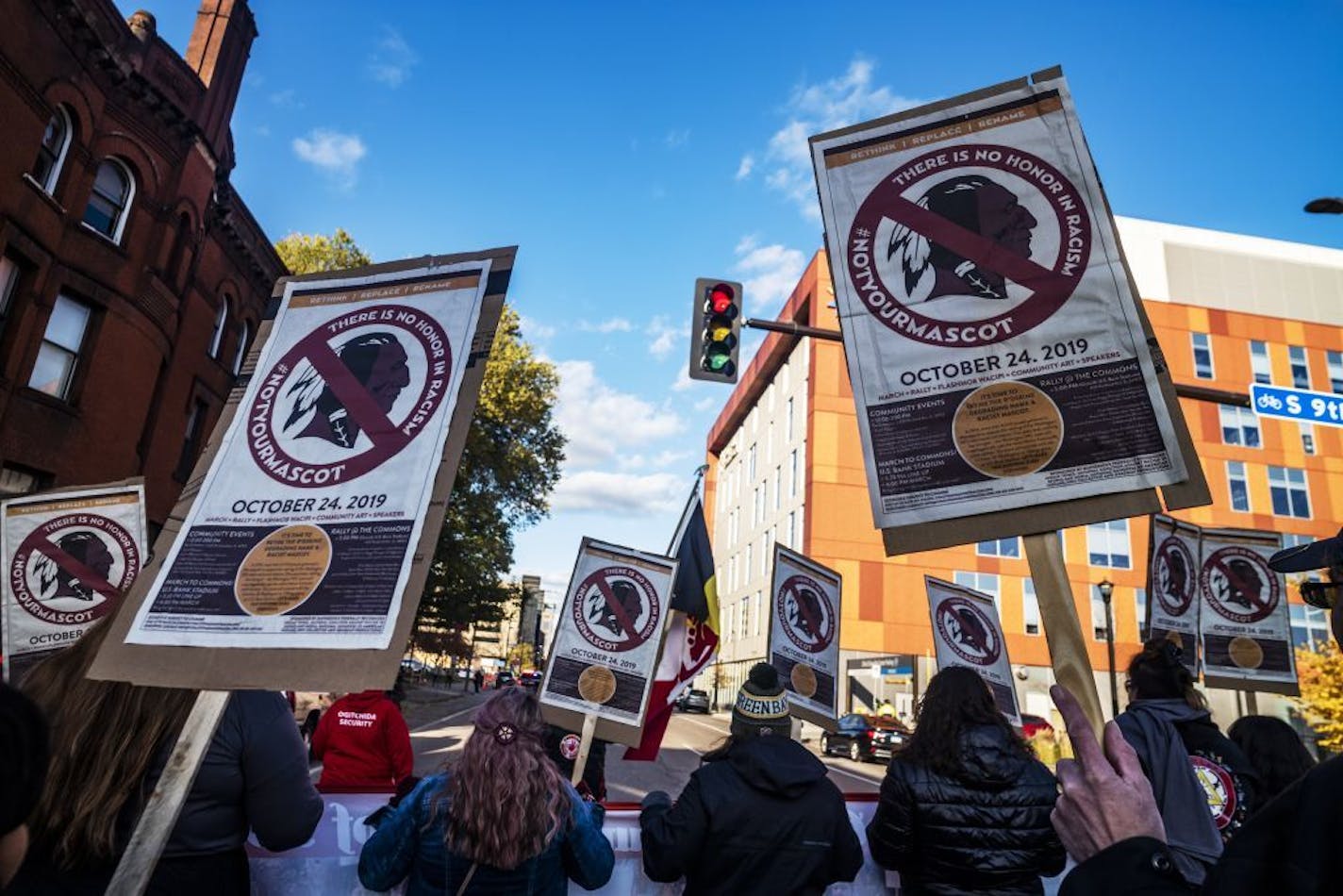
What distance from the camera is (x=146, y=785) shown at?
2318mm

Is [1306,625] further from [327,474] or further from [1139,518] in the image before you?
[327,474]

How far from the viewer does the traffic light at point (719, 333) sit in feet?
29.1

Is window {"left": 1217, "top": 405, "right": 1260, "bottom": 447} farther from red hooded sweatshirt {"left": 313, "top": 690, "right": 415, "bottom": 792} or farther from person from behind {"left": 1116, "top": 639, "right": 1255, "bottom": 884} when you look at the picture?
red hooded sweatshirt {"left": 313, "top": 690, "right": 415, "bottom": 792}

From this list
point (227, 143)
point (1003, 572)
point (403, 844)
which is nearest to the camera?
point (403, 844)

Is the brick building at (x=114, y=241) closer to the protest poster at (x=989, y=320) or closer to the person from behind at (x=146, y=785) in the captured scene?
the person from behind at (x=146, y=785)

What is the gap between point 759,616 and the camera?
46812mm

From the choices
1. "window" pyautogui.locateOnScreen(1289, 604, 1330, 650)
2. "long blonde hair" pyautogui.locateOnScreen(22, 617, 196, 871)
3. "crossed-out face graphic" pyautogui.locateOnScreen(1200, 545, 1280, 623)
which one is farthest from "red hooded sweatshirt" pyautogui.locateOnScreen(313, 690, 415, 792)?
"window" pyautogui.locateOnScreen(1289, 604, 1330, 650)

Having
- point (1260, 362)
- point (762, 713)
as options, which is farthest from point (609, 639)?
point (1260, 362)

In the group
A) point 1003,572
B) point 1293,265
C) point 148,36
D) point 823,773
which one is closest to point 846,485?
point 1003,572

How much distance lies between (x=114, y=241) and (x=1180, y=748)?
1916cm

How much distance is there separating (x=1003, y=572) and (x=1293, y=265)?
90.7ft

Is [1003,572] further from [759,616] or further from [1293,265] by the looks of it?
[1293,265]

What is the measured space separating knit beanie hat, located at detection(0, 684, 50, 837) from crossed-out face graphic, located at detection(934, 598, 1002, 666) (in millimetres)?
7739

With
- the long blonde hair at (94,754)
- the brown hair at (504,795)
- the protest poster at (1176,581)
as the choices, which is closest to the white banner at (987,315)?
the brown hair at (504,795)
